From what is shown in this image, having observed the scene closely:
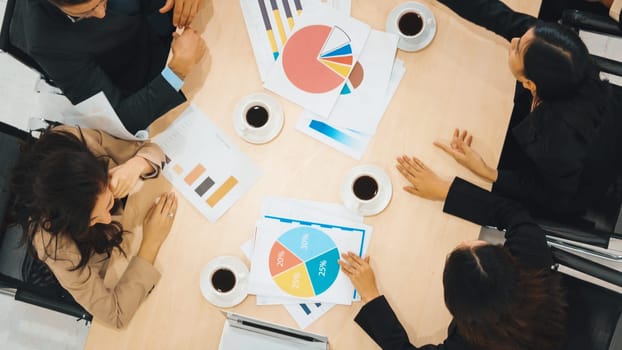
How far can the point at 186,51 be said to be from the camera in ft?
4.44

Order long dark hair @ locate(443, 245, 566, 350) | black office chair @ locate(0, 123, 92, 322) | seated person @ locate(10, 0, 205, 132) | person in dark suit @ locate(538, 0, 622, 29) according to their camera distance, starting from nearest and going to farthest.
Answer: long dark hair @ locate(443, 245, 566, 350)
seated person @ locate(10, 0, 205, 132)
black office chair @ locate(0, 123, 92, 322)
person in dark suit @ locate(538, 0, 622, 29)

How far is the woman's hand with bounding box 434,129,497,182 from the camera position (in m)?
1.31

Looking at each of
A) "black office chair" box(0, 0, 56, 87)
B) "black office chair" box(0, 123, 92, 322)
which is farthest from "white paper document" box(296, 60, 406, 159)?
"black office chair" box(0, 123, 92, 322)

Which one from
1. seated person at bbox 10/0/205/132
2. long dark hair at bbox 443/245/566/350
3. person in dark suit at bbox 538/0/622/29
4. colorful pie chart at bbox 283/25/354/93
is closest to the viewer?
long dark hair at bbox 443/245/566/350

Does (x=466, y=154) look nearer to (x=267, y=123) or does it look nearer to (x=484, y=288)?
(x=484, y=288)

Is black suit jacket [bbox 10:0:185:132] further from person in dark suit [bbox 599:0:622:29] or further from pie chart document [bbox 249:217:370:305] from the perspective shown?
person in dark suit [bbox 599:0:622:29]

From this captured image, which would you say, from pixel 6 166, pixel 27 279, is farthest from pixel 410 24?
pixel 27 279

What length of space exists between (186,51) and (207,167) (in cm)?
29

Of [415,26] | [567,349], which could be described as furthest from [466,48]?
[567,349]

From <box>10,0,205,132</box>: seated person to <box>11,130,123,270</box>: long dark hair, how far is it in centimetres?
16

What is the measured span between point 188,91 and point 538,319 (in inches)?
38.7

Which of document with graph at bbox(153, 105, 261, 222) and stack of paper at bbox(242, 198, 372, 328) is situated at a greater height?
document with graph at bbox(153, 105, 261, 222)

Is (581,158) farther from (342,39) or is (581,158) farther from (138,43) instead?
(138,43)

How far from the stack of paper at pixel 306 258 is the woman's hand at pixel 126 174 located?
0.32 meters
